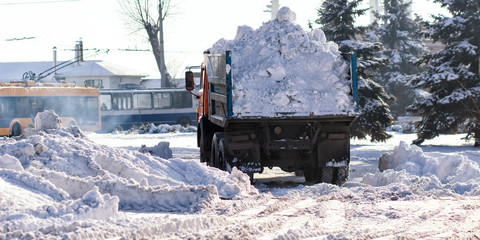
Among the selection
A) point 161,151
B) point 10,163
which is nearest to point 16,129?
point 161,151

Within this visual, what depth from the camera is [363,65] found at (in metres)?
24.8

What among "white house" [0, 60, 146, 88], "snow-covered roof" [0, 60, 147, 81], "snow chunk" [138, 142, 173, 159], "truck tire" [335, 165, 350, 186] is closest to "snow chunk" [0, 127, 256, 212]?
"truck tire" [335, 165, 350, 186]

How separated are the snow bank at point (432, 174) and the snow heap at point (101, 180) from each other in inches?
93.1

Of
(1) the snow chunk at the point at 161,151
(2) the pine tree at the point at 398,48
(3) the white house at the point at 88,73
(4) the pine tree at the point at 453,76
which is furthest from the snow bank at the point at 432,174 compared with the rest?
(3) the white house at the point at 88,73

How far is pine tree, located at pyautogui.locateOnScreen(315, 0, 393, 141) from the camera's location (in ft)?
82.2

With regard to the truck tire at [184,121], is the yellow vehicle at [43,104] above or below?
above

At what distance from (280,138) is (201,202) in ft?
12.5

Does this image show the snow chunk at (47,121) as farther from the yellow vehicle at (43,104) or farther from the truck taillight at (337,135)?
the yellow vehicle at (43,104)

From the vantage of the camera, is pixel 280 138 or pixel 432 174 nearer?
pixel 432 174

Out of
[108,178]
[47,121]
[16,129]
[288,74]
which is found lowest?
[16,129]

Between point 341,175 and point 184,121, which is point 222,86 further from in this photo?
point 184,121

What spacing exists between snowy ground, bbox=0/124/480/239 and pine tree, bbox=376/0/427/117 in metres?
37.0

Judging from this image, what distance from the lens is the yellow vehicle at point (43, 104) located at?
34.0m

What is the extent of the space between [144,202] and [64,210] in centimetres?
180
